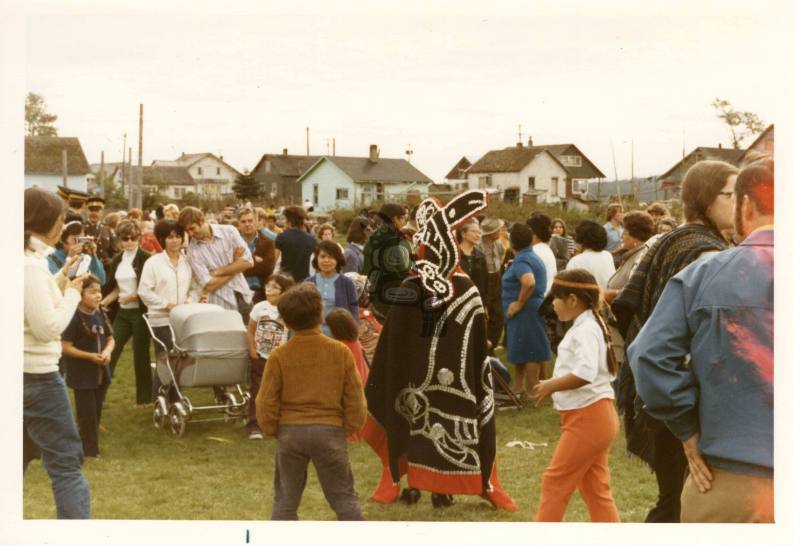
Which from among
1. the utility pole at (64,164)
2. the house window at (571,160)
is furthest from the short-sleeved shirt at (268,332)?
the house window at (571,160)

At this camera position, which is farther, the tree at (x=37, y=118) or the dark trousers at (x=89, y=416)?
the dark trousers at (x=89, y=416)

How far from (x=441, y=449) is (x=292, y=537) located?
1.09 metres

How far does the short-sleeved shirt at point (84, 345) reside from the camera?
269 inches

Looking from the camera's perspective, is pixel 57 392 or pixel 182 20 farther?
pixel 182 20

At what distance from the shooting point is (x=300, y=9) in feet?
17.3

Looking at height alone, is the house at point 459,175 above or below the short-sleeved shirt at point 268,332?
above

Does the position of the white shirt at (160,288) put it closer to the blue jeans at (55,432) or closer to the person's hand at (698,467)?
the blue jeans at (55,432)

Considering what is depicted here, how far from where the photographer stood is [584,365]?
5016mm

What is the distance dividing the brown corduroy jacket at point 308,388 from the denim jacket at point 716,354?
1668 mm

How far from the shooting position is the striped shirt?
8469 mm

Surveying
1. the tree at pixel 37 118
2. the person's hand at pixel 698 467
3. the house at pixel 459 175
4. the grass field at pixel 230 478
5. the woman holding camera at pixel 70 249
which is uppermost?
the tree at pixel 37 118

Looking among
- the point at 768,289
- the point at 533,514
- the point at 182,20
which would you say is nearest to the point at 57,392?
the point at 182,20

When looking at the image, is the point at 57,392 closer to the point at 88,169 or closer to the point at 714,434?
the point at 714,434

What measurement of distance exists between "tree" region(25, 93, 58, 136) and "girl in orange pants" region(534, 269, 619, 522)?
9.42 feet
